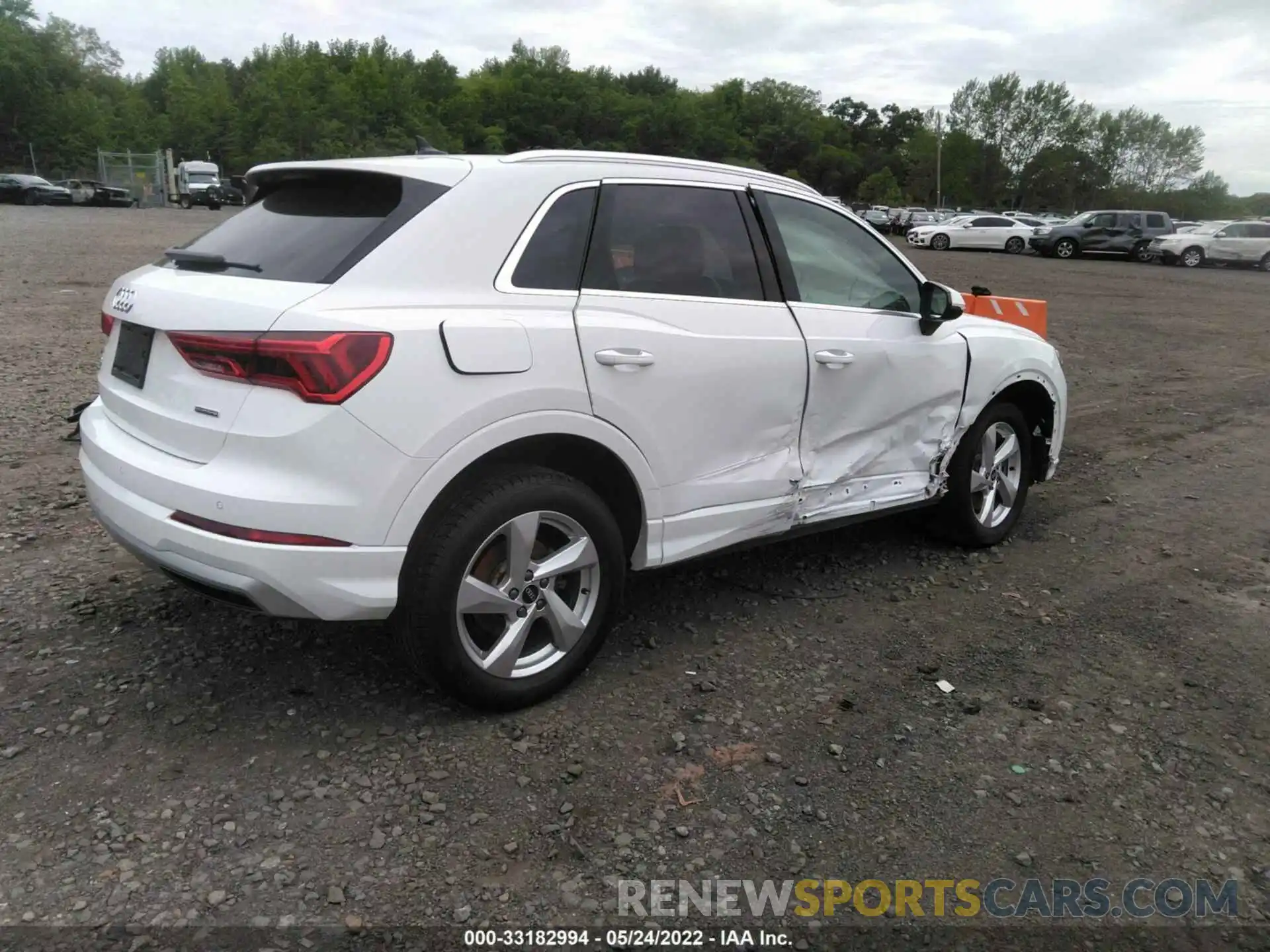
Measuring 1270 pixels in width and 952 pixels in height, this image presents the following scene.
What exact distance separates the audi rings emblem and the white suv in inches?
0.5

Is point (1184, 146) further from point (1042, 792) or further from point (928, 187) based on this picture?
point (1042, 792)

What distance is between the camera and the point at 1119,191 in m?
104

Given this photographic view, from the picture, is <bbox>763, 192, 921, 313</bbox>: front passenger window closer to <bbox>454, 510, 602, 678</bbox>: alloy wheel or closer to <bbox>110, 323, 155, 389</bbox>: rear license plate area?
<bbox>454, 510, 602, 678</bbox>: alloy wheel

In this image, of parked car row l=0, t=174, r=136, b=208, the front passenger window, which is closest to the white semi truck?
parked car row l=0, t=174, r=136, b=208

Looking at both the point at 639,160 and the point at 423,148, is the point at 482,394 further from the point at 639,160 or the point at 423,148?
the point at 423,148

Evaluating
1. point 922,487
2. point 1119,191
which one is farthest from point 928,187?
point 922,487

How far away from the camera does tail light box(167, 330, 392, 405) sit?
2.76 m

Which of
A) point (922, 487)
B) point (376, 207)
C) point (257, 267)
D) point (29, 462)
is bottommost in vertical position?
point (29, 462)

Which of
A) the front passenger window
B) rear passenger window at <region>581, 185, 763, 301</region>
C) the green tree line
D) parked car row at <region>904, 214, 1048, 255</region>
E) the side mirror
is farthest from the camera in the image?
the green tree line

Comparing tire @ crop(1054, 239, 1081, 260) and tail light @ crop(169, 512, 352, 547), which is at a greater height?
tail light @ crop(169, 512, 352, 547)

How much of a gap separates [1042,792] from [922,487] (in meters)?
1.92

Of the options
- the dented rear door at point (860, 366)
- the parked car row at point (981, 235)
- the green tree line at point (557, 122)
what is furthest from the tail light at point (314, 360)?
the green tree line at point (557, 122)

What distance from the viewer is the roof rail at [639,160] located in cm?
339

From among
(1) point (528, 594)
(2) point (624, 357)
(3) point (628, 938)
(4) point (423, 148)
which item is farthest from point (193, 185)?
(3) point (628, 938)
